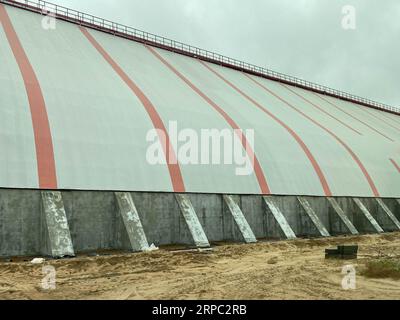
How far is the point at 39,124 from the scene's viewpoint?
59.5ft

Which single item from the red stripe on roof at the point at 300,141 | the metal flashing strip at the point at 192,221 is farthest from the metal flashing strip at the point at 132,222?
the red stripe on roof at the point at 300,141

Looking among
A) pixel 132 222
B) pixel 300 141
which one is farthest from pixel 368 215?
pixel 132 222

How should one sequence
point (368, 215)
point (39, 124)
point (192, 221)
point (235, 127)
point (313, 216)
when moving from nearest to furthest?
point (39, 124), point (192, 221), point (313, 216), point (235, 127), point (368, 215)

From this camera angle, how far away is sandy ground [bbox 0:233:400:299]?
991 centimetres

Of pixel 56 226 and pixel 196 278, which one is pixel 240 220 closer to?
pixel 56 226

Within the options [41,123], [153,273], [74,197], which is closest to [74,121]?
[41,123]

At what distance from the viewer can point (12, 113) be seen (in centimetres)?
1772

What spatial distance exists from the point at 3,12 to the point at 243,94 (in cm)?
1679

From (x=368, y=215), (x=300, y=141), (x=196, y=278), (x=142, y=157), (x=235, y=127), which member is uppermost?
(x=235, y=127)

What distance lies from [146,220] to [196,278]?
24.8 feet

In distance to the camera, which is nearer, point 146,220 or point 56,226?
→ point 56,226

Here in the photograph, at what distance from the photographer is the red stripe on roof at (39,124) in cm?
1695

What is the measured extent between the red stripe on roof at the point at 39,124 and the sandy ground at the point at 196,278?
3.99m
